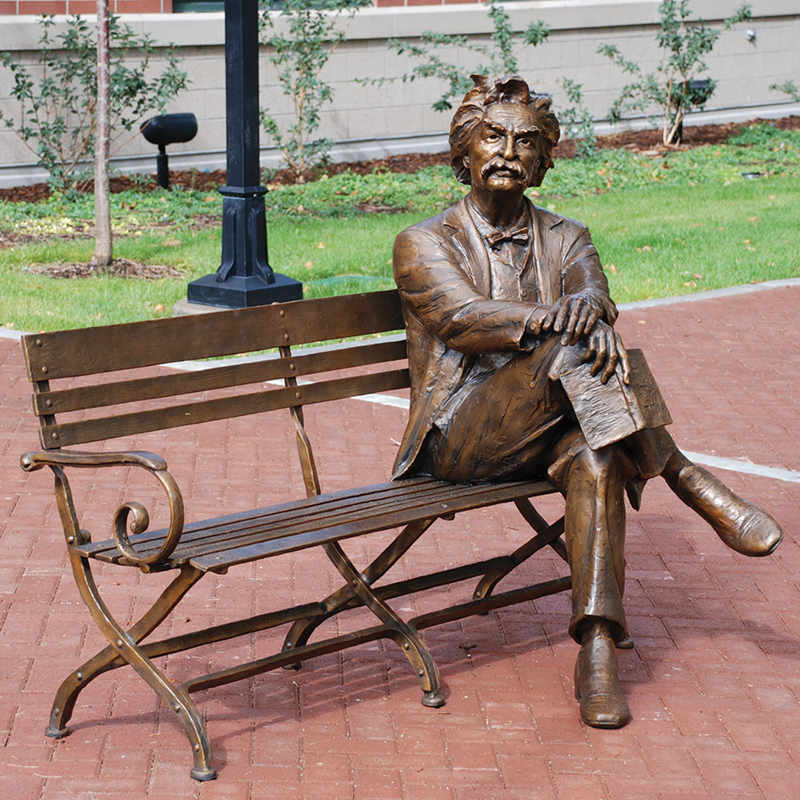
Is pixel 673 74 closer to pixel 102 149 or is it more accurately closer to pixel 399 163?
pixel 399 163

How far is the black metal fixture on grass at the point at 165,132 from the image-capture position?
15031 mm

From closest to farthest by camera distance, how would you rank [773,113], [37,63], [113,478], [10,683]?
[10,683]
[113,478]
[37,63]
[773,113]

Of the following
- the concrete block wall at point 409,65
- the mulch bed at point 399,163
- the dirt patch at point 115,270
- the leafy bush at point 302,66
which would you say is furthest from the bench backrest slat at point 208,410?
the leafy bush at point 302,66

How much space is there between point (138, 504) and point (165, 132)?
1170cm

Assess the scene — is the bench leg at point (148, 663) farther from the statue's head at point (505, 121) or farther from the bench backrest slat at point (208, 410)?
the statue's head at point (505, 121)

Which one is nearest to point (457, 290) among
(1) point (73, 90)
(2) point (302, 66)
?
(1) point (73, 90)

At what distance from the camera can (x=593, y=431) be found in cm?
424

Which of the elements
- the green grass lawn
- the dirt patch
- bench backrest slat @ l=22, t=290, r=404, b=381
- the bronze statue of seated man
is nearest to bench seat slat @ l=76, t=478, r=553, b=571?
the bronze statue of seated man

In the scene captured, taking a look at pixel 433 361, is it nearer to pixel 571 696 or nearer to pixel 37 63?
pixel 571 696

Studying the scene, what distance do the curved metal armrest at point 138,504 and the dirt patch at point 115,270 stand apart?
7.06m

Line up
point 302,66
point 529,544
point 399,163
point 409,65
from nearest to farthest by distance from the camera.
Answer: point 529,544, point 302,66, point 399,163, point 409,65

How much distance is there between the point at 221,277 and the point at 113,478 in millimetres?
3365

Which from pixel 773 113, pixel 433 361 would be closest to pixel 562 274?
pixel 433 361

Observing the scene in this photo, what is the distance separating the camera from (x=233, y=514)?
181 inches
